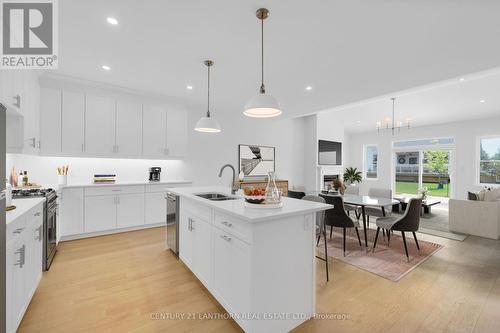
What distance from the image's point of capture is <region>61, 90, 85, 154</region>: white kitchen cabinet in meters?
3.74

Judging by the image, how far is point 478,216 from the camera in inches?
157

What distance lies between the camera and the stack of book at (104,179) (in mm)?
4082

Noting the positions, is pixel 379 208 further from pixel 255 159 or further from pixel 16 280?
pixel 16 280

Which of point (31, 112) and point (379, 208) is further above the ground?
point (31, 112)

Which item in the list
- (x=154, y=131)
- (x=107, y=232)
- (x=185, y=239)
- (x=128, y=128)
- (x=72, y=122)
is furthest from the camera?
(x=154, y=131)

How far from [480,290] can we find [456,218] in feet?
8.25

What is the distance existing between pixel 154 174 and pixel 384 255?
14.3 feet

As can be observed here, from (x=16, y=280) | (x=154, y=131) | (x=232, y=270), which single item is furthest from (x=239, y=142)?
(x=16, y=280)

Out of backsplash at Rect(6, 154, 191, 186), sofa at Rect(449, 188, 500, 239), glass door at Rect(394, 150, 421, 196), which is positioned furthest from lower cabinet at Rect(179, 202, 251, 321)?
glass door at Rect(394, 150, 421, 196)

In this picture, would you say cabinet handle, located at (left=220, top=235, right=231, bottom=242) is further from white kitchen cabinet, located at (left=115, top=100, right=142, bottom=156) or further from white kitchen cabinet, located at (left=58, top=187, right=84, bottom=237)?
Result: white kitchen cabinet, located at (left=115, top=100, right=142, bottom=156)

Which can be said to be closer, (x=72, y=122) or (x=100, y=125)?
(x=72, y=122)

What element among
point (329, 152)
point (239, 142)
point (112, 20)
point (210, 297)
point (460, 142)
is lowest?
point (210, 297)

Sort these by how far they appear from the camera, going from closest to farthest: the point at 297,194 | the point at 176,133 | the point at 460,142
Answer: the point at 297,194, the point at 176,133, the point at 460,142

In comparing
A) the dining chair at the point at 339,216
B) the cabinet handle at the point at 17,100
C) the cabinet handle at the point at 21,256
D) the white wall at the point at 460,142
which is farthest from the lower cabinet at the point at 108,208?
the white wall at the point at 460,142
